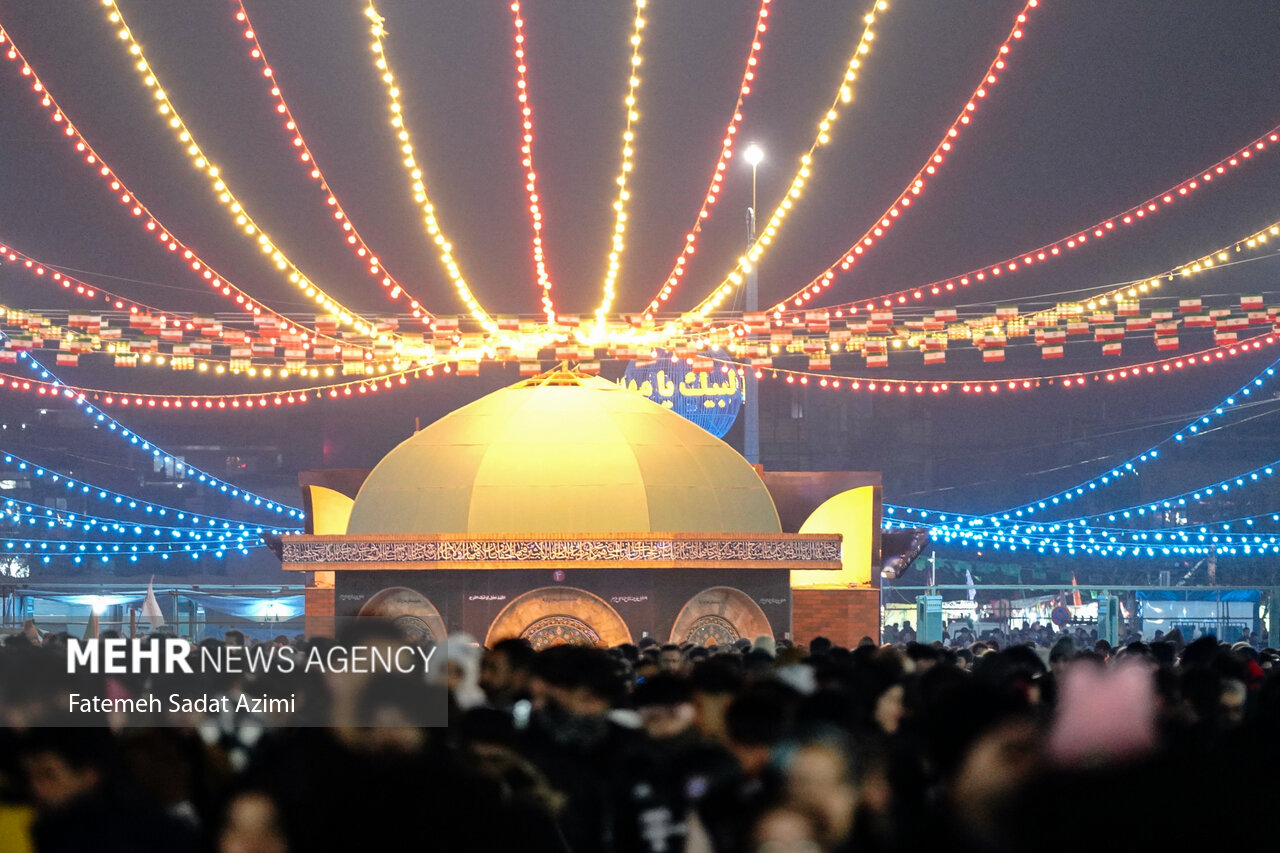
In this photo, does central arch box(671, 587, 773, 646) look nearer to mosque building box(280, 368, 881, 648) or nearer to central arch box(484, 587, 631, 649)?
mosque building box(280, 368, 881, 648)

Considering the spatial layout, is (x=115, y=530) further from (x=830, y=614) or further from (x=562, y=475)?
(x=562, y=475)

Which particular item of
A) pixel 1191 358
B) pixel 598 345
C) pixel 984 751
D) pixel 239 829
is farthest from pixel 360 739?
pixel 1191 358

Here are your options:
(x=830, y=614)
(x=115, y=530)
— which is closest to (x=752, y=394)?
(x=830, y=614)

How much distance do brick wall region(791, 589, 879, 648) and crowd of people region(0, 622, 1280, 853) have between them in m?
14.6

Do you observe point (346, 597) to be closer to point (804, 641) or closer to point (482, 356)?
point (482, 356)

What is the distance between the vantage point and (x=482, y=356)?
2261cm

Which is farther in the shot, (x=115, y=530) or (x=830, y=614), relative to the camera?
(x=115, y=530)

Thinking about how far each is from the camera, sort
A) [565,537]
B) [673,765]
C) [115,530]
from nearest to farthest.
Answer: [673,765]
[565,537]
[115,530]

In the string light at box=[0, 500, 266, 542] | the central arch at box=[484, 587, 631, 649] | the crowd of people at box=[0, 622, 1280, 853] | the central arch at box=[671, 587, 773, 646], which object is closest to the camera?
the crowd of people at box=[0, 622, 1280, 853]

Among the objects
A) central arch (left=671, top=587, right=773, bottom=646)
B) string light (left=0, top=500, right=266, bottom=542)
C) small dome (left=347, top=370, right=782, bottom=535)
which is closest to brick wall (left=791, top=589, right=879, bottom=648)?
small dome (left=347, top=370, right=782, bottom=535)

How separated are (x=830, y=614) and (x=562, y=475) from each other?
5.24 m

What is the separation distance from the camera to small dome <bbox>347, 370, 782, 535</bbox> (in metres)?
20.0

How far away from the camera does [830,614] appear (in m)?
23.4

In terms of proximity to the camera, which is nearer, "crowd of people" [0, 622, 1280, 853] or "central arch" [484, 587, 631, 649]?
"crowd of people" [0, 622, 1280, 853]
